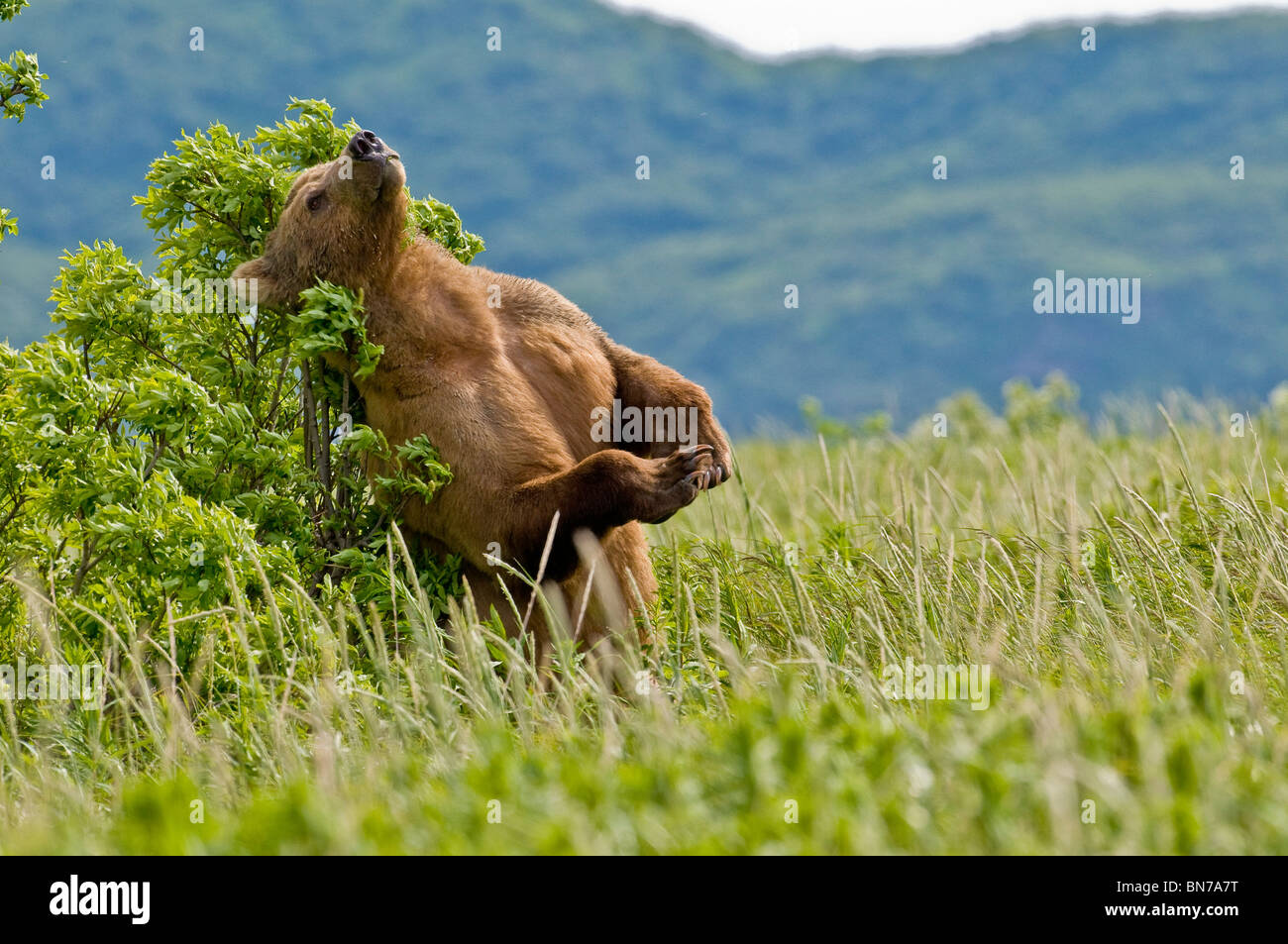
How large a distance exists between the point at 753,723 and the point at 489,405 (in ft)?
7.27

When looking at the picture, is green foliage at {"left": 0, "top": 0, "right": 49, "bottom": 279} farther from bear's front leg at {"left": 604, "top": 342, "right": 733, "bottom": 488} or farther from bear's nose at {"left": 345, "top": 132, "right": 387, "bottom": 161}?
bear's front leg at {"left": 604, "top": 342, "right": 733, "bottom": 488}

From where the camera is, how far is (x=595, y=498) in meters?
4.91

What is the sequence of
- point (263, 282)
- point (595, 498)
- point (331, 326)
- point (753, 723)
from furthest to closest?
1. point (263, 282)
2. point (331, 326)
3. point (595, 498)
4. point (753, 723)

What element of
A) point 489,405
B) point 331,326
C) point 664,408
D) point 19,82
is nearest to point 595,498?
point 489,405

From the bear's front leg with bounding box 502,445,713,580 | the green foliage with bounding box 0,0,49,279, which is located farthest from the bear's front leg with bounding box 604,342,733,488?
the green foliage with bounding box 0,0,49,279

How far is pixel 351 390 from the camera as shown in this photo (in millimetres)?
5520

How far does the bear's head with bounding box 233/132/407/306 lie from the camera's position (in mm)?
5121

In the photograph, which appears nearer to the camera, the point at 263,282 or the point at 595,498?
the point at 595,498

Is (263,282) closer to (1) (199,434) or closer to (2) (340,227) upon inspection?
(2) (340,227)

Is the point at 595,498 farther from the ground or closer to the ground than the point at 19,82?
closer to the ground

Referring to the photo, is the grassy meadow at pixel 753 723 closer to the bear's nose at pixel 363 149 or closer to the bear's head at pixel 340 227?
the bear's head at pixel 340 227

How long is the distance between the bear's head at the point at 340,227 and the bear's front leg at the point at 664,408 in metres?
1.14
